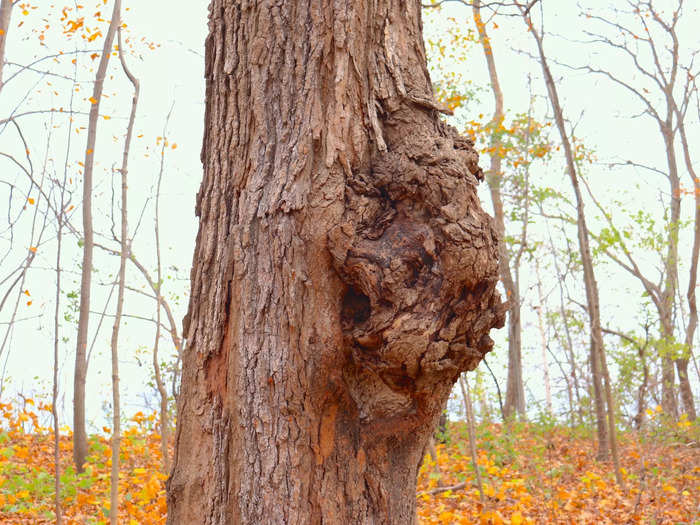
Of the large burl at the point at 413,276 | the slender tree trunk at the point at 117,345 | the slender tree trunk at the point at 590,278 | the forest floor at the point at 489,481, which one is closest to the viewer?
the large burl at the point at 413,276

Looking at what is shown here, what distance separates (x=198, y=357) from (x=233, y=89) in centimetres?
97

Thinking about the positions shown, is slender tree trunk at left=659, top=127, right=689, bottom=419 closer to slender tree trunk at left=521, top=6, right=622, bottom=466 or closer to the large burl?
slender tree trunk at left=521, top=6, right=622, bottom=466

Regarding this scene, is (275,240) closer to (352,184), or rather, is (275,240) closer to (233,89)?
(352,184)

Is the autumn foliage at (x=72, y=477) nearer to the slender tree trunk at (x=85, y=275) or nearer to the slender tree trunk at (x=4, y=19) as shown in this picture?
the slender tree trunk at (x=85, y=275)

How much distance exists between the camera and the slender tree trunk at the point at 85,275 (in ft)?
21.2

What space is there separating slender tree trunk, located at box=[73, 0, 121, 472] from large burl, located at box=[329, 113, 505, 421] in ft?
17.5

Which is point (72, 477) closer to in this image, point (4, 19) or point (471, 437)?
point (471, 437)

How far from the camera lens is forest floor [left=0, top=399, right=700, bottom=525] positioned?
4.73m

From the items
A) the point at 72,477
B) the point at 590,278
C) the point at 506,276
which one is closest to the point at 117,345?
the point at 72,477

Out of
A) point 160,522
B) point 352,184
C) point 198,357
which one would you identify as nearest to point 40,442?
point 160,522

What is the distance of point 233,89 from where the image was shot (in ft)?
7.02

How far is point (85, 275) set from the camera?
658 cm

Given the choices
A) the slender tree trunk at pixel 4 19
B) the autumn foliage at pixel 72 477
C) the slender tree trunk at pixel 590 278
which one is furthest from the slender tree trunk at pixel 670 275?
the slender tree trunk at pixel 4 19

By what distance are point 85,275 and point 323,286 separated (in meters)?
5.48
